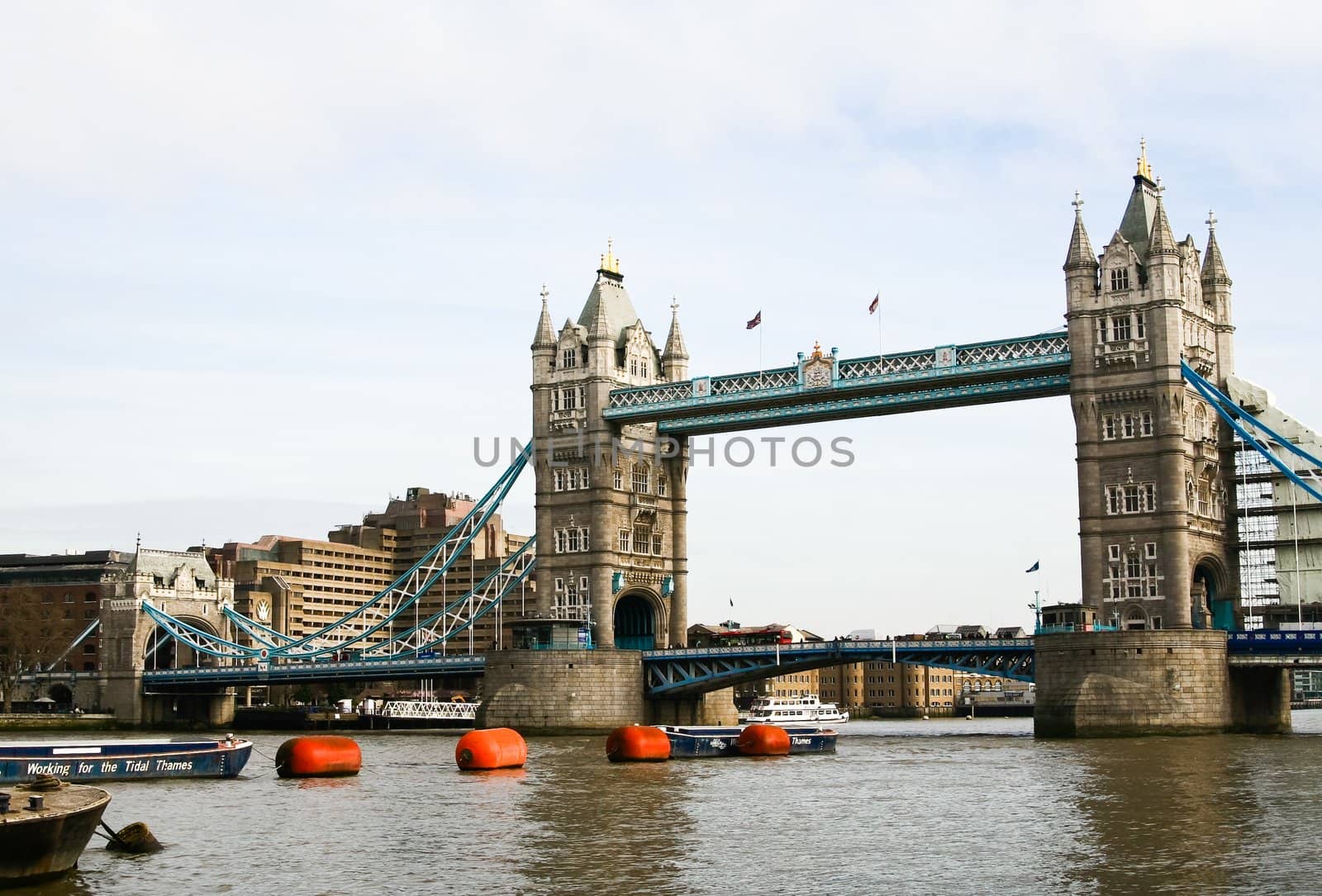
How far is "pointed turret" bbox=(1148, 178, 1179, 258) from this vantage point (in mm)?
97562

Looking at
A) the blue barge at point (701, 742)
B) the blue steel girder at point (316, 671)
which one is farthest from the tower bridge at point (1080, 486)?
the blue barge at point (701, 742)

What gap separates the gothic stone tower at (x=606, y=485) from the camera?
4656 inches

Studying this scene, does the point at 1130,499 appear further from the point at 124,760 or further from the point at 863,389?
the point at 124,760

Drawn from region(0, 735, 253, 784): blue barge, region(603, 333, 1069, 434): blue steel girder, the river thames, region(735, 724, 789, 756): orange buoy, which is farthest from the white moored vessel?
region(0, 735, 253, 784): blue barge

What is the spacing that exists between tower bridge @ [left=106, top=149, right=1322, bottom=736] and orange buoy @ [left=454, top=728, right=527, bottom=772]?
1292 inches

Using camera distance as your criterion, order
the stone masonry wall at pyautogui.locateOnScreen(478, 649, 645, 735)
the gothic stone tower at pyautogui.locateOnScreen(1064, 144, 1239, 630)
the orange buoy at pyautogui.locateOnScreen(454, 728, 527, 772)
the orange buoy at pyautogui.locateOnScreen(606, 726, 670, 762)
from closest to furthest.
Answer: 1. the orange buoy at pyautogui.locateOnScreen(454, 728, 527, 772)
2. the orange buoy at pyautogui.locateOnScreen(606, 726, 670, 762)
3. the gothic stone tower at pyautogui.locateOnScreen(1064, 144, 1239, 630)
4. the stone masonry wall at pyautogui.locateOnScreen(478, 649, 645, 735)

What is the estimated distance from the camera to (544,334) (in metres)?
123

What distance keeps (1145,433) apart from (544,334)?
147 ft

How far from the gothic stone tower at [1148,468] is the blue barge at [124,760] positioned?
150 feet

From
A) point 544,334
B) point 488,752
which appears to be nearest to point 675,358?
point 544,334

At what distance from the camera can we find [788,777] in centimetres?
6806

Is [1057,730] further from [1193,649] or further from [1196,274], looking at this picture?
[1196,274]

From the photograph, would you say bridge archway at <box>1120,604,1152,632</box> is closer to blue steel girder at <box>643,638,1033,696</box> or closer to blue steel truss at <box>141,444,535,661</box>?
blue steel girder at <box>643,638,1033,696</box>

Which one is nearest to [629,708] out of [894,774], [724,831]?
[894,774]
